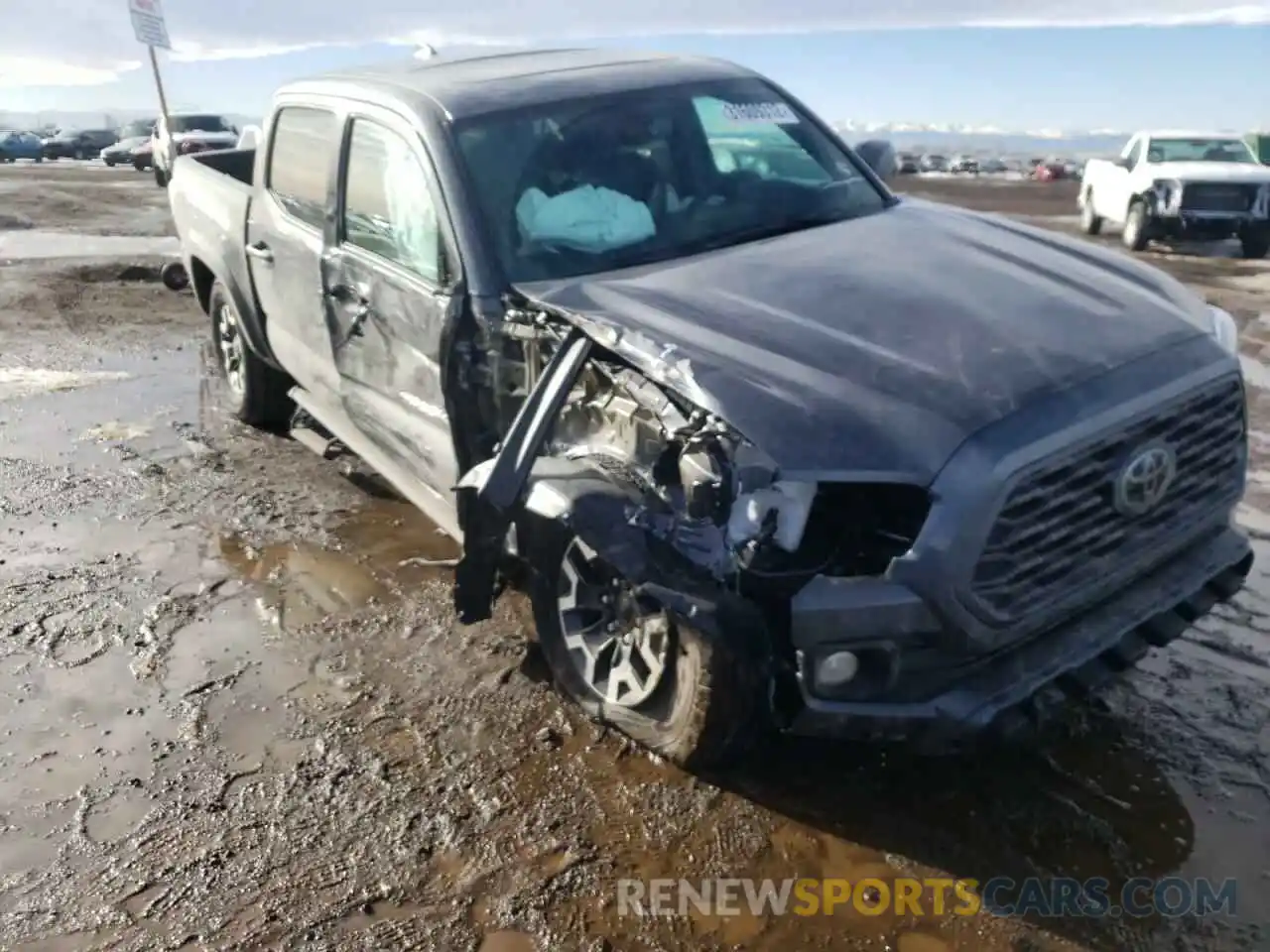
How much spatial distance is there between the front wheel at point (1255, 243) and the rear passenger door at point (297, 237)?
12378 mm

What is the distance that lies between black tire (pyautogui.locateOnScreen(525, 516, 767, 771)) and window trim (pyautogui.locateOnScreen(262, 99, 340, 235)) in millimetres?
2018

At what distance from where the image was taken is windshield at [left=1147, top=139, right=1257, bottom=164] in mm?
14844

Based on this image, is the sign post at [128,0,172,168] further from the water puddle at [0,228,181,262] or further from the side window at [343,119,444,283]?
the side window at [343,119,444,283]

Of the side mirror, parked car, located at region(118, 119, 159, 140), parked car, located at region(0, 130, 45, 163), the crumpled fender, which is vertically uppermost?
the side mirror

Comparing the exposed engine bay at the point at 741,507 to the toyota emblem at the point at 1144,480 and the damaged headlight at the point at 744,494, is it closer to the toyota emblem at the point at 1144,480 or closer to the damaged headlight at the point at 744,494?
the damaged headlight at the point at 744,494

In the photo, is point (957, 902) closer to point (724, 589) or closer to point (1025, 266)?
point (724, 589)

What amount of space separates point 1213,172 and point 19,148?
41639 mm

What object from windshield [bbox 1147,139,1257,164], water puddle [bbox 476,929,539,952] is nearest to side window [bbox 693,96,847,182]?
water puddle [bbox 476,929,539,952]

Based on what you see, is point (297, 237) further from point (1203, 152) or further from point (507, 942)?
point (1203, 152)

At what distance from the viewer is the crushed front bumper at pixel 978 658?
2695mm

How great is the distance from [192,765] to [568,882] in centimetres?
127

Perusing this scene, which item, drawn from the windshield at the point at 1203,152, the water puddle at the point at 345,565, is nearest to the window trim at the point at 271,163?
the water puddle at the point at 345,565

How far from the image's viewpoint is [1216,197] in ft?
45.0

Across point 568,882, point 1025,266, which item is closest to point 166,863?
point 568,882
